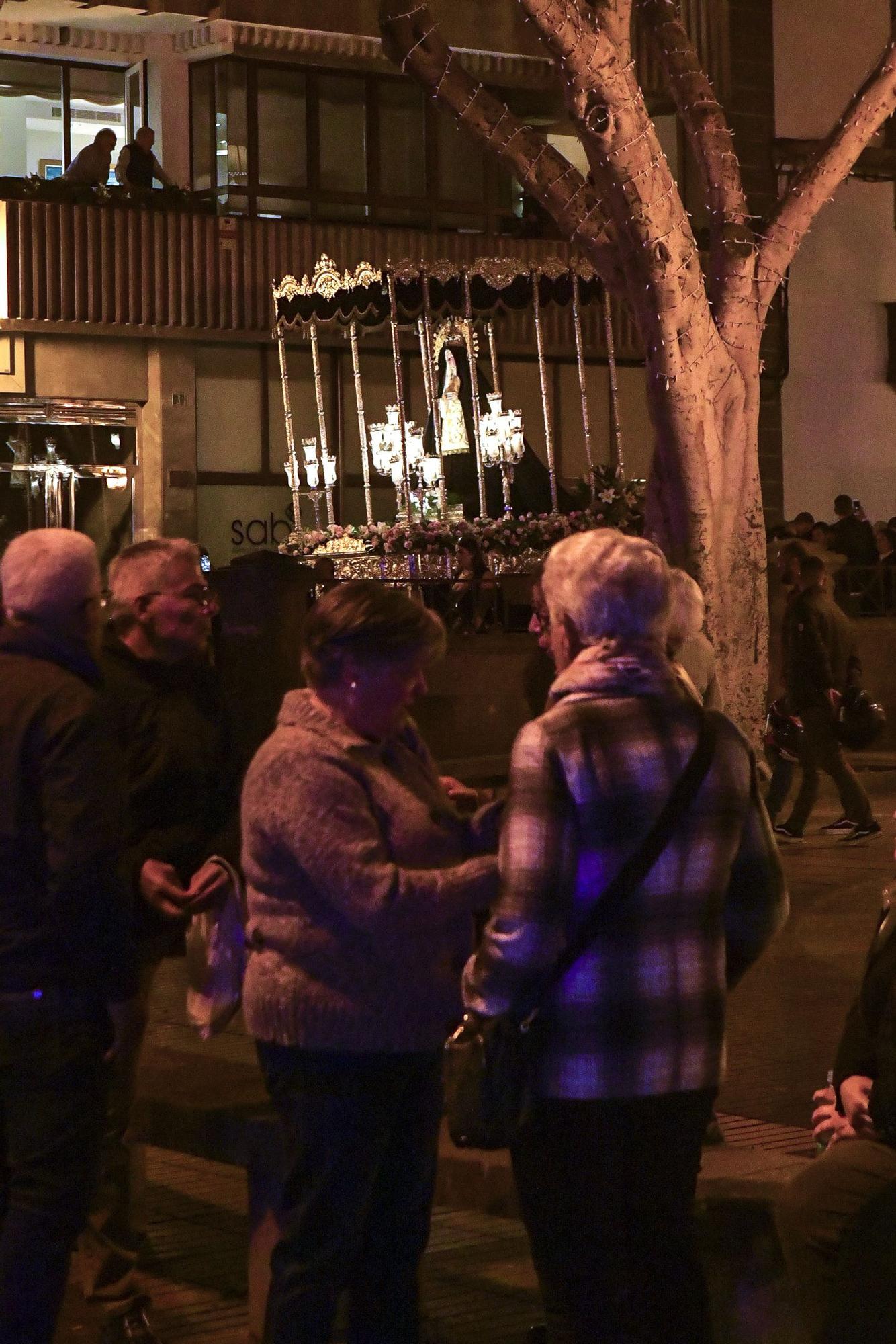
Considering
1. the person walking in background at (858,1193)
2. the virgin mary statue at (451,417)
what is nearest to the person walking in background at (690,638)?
the person walking in background at (858,1193)

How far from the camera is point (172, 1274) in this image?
5551 millimetres

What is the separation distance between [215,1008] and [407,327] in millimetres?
22704

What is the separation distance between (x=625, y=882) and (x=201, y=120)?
25.9m

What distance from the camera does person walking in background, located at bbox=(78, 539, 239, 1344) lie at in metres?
4.88

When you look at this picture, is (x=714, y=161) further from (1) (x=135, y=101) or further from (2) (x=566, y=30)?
(1) (x=135, y=101)

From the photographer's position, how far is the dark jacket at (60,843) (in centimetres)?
403

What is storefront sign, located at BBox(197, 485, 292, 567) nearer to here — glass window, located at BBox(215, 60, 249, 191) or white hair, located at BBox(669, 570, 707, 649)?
glass window, located at BBox(215, 60, 249, 191)

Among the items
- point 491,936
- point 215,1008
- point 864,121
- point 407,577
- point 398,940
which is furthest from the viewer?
point 407,577

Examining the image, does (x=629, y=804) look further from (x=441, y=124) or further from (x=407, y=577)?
(x=441, y=124)

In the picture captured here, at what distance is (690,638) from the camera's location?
22.8 ft

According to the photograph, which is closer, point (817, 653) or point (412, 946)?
point (412, 946)

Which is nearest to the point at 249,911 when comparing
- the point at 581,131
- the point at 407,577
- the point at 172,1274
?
the point at 172,1274

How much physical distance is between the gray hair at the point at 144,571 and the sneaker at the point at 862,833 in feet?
30.8

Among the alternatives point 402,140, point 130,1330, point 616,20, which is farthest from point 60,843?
point 402,140
